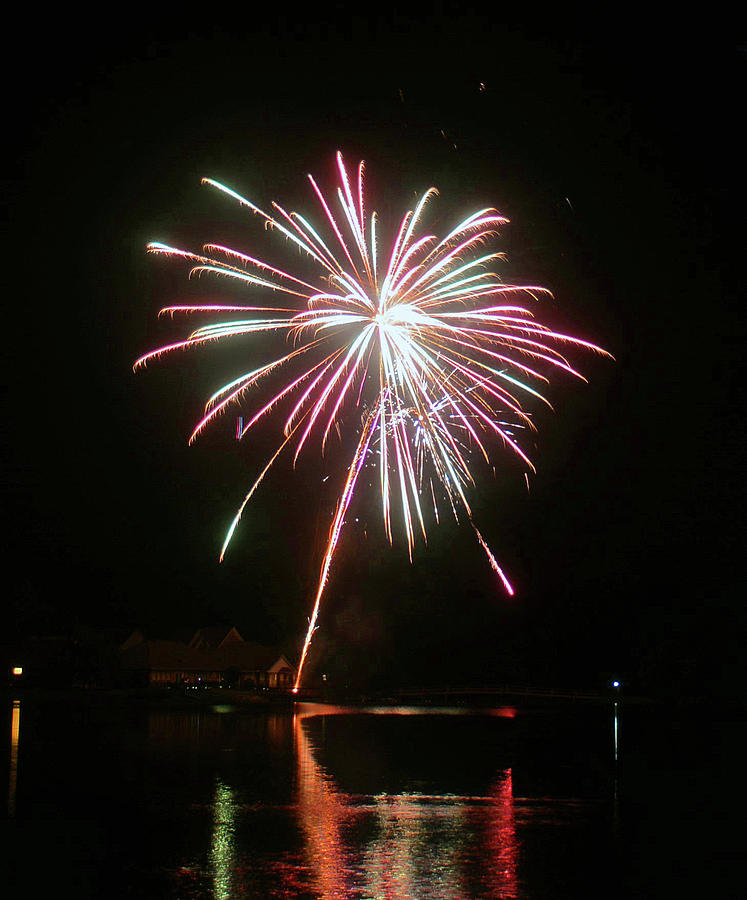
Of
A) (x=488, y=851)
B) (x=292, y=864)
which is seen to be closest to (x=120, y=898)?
(x=292, y=864)

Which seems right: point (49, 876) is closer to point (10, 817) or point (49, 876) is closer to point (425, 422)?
point (10, 817)

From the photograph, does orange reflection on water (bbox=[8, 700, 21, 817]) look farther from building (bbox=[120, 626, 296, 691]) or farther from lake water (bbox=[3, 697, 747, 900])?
building (bbox=[120, 626, 296, 691])

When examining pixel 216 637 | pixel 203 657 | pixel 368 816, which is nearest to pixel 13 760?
pixel 368 816

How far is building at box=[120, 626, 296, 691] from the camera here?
66938 millimetres

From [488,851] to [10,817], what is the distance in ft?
20.7

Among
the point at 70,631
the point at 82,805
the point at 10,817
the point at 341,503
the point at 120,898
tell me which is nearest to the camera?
the point at 120,898

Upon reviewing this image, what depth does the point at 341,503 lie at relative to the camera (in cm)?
2714

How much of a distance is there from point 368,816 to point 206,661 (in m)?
58.2

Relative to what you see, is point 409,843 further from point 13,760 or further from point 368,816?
point 13,760

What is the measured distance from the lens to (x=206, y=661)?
230ft

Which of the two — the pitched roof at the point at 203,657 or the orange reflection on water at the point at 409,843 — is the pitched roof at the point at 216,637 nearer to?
the pitched roof at the point at 203,657

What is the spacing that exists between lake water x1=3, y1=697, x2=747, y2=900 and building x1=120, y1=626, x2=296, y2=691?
3952 cm

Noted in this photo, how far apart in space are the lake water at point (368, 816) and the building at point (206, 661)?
1556 inches

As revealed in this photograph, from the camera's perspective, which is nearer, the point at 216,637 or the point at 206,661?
the point at 206,661
